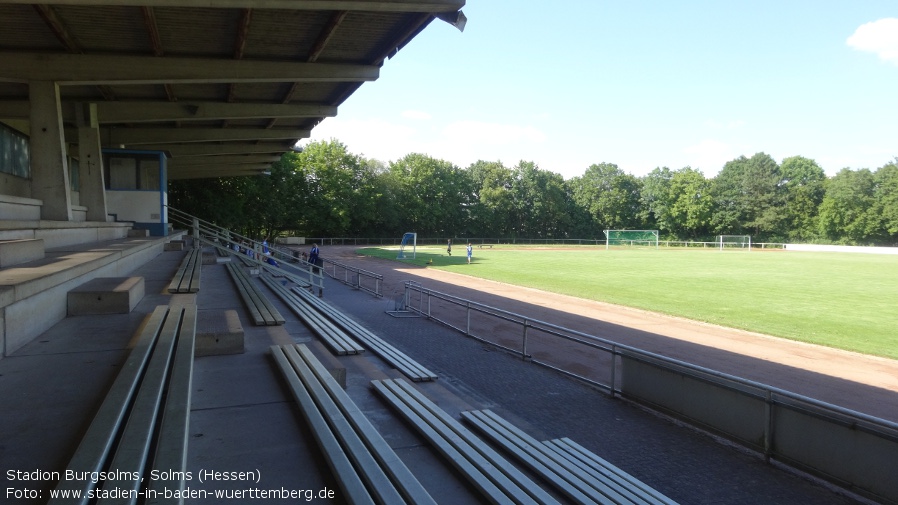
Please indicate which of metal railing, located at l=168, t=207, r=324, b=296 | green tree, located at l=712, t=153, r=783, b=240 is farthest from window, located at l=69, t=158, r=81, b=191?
green tree, located at l=712, t=153, r=783, b=240

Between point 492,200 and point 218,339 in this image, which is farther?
point 492,200

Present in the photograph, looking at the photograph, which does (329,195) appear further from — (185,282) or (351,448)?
(351,448)

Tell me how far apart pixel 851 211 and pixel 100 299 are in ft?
365

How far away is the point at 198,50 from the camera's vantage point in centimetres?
1226

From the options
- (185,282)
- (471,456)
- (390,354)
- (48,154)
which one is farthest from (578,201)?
(471,456)

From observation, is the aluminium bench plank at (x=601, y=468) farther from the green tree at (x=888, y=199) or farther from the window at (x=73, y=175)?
the green tree at (x=888, y=199)

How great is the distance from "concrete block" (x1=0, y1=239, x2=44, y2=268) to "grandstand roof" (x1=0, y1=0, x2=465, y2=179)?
364cm

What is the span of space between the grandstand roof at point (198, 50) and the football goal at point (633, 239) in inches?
3256

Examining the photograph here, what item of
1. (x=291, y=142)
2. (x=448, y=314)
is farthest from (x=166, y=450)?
(x=291, y=142)

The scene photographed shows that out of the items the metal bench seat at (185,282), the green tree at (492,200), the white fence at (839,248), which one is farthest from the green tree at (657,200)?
the metal bench seat at (185,282)

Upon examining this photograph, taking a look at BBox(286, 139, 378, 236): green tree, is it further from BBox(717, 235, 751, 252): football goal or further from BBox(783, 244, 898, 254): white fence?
BBox(783, 244, 898, 254): white fence

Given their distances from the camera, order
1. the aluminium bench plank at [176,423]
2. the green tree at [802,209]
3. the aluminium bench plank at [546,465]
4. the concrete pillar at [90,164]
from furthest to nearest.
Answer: the green tree at [802,209]
the concrete pillar at [90,164]
the aluminium bench plank at [546,465]
the aluminium bench plank at [176,423]

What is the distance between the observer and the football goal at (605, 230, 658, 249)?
9212cm

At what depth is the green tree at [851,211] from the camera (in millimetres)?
89375
